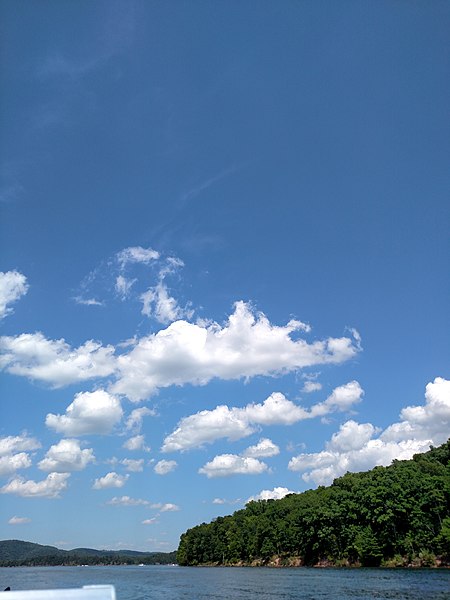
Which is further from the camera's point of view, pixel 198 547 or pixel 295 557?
pixel 198 547

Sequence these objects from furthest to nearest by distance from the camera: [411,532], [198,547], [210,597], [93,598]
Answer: [198,547] < [411,532] < [210,597] < [93,598]

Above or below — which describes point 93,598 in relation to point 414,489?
below

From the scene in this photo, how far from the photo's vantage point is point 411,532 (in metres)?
49.7

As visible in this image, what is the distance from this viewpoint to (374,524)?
5416 cm

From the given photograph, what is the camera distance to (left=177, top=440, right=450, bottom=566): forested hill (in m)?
Answer: 49.2

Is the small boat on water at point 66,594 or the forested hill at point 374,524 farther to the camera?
the forested hill at point 374,524

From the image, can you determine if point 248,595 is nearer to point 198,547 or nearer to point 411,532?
point 411,532

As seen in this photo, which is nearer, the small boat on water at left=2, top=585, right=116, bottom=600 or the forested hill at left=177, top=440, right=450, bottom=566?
the small boat on water at left=2, top=585, right=116, bottom=600

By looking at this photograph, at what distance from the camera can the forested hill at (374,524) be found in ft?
162

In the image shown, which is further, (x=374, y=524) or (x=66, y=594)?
(x=374, y=524)

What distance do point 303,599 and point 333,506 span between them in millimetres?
35105

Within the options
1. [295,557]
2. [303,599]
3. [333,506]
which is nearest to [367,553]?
[333,506]

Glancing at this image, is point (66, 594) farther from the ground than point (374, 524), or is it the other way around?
point (374, 524)

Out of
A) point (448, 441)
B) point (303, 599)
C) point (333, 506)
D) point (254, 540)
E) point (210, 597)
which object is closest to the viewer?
point (303, 599)
